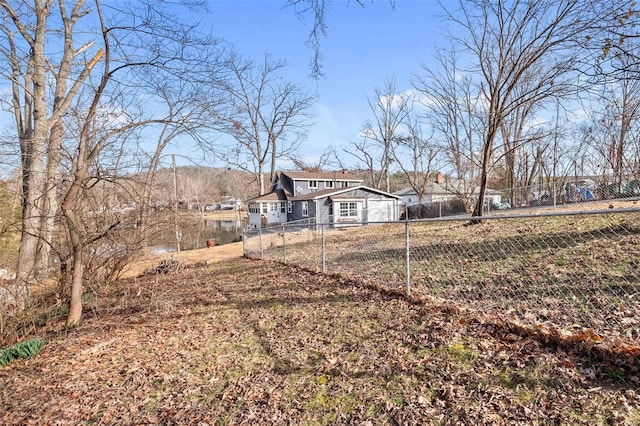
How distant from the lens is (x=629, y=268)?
14.2ft

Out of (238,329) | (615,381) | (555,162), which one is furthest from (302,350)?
(555,162)

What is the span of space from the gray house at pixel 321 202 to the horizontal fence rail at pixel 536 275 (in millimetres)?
16977

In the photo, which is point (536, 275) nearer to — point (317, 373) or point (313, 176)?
point (317, 373)

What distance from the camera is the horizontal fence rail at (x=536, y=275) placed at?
3168mm

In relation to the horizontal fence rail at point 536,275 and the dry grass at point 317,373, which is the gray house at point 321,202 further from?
the dry grass at point 317,373

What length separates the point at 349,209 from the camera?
89.1ft

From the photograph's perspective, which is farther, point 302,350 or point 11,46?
point 11,46

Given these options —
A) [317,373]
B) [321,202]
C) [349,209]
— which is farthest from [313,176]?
[317,373]

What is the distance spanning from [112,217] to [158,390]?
468cm

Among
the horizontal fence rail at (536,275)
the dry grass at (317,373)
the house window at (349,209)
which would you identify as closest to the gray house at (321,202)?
the house window at (349,209)

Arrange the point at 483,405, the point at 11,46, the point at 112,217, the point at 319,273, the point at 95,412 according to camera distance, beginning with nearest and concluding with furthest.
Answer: the point at 483,405 → the point at 95,412 → the point at 11,46 → the point at 112,217 → the point at 319,273

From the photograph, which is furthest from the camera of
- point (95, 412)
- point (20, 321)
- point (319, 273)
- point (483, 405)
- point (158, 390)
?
point (319, 273)

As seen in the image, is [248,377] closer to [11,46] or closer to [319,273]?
[319,273]

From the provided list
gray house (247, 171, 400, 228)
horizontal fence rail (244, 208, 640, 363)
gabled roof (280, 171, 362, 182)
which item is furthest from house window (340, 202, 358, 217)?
horizontal fence rail (244, 208, 640, 363)
